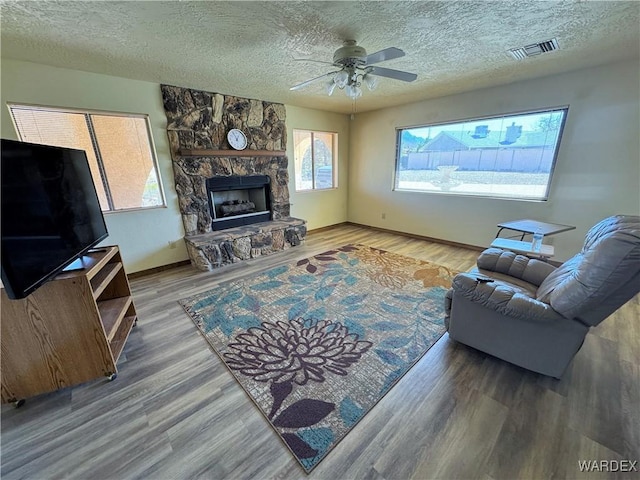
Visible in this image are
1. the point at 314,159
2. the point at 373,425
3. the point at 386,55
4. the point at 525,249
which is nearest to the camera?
the point at 373,425

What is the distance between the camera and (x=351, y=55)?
6.71 ft

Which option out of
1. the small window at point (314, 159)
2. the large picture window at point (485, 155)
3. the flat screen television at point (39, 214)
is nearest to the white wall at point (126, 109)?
the small window at point (314, 159)

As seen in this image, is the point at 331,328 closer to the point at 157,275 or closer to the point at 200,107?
the point at 157,275

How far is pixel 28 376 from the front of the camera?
1547 millimetres

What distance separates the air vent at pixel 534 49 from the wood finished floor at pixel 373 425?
2619mm

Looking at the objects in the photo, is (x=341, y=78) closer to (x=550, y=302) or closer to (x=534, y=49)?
(x=534, y=49)

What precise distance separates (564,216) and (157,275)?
555 cm

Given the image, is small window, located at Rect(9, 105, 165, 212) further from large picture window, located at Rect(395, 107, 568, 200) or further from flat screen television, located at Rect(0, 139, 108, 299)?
large picture window, located at Rect(395, 107, 568, 200)

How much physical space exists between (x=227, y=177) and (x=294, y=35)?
93.7 inches

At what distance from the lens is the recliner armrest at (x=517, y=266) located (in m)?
2.07

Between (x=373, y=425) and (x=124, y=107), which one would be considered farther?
(x=124, y=107)

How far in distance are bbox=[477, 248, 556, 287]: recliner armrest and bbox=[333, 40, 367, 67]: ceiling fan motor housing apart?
6.81 feet

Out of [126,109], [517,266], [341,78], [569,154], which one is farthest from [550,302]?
[126,109]

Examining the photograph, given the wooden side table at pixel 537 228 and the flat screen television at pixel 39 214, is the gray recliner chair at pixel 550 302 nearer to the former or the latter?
the wooden side table at pixel 537 228
